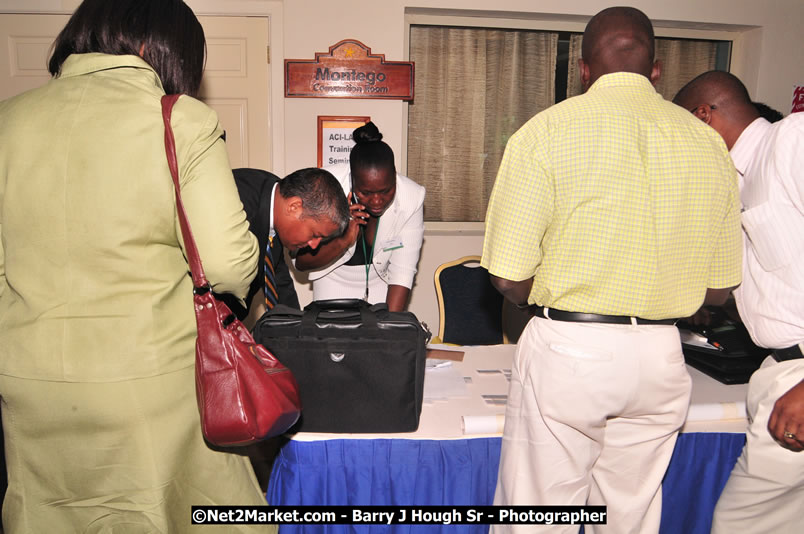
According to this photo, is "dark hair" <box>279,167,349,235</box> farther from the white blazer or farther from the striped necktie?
the white blazer

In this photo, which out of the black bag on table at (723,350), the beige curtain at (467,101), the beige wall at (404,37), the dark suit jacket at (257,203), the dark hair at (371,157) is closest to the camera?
the dark suit jacket at (257,203)

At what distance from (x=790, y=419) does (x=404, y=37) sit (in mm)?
2927

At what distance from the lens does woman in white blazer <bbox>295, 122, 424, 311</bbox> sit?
7.68ft

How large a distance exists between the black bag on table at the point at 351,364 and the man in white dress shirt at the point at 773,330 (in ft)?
2.67

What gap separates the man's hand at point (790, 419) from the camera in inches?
50.3

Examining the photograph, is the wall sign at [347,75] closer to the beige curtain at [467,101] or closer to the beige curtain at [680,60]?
the beige curtain at [467,101]

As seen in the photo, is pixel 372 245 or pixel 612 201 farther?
pixel 372 245

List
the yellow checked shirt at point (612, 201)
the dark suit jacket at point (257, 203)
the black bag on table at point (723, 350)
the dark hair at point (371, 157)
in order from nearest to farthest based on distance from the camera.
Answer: the yellow checked shirt at point (612, 201) < the dark suit jacket at point (257, 203) < the black bag on table at point (723, 350) < the dark hair at point (371, 157)

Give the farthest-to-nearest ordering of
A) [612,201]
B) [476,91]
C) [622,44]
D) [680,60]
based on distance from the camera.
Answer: [680,60], [476,91], [622,44], [612,201]

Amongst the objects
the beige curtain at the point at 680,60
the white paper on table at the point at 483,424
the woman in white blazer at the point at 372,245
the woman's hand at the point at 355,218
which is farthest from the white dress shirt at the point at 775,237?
the beige curtain at the point at 680,60

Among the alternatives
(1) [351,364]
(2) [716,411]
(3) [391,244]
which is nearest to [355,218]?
(3) [391,244]

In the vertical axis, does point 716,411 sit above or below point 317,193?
below

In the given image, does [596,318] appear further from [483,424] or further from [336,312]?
[336,312]

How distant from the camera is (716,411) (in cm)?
158
